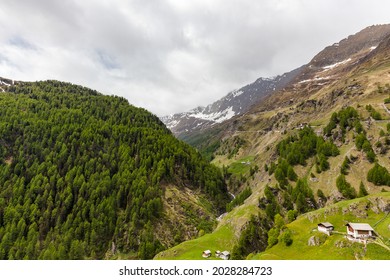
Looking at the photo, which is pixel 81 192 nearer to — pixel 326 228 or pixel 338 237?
pixel 326 228

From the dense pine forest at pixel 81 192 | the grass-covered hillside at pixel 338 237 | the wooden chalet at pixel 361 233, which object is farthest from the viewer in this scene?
the dense pine forest at pixel 81 192

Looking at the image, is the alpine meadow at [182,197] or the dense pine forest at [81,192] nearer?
the alpine meadow at [182,197]

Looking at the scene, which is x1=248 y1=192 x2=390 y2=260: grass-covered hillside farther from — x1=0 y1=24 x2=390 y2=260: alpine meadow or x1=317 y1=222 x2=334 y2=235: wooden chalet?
x1=317 y1=222 x2=334 y2=235: wooden chalet

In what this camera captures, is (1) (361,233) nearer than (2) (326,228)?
Yes

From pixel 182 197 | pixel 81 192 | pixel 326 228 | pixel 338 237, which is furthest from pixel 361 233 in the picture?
pixel 81 192

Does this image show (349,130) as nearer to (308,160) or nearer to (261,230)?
(308,160)

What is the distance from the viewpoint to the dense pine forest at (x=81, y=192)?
129 meters

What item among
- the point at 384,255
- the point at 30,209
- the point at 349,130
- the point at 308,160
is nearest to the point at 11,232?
the point at 30,209

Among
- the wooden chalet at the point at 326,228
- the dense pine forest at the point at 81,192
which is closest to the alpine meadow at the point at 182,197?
the wooden chalet at the point at 326,228

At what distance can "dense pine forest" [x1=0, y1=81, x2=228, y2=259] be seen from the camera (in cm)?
12938

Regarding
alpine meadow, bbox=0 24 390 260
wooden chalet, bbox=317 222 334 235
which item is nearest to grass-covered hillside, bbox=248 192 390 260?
alpine meadow, bbox=0 24 390 260

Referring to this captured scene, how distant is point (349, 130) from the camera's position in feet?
511

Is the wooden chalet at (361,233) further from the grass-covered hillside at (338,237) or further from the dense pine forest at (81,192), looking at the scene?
the dense pine forest at (81,192)

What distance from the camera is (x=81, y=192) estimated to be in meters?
156
